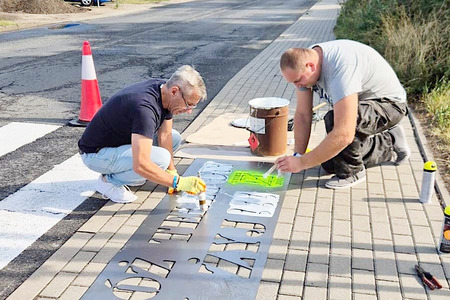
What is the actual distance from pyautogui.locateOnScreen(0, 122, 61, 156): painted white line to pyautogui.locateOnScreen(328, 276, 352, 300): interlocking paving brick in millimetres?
3646

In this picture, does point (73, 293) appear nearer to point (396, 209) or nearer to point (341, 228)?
point (341, 228)

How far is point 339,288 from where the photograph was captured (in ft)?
9.23

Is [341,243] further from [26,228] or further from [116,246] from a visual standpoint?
[26,228]

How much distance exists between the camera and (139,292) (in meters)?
2.80

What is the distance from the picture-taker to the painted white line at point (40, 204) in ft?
11.0

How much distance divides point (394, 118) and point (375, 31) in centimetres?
553

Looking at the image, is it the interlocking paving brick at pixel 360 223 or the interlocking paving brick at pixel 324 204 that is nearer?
the interlocking paving brick at pixel 360 223

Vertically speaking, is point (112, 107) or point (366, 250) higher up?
A: point (112, 107)

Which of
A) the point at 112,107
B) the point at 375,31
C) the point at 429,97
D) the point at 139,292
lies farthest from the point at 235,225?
the point at 375,31

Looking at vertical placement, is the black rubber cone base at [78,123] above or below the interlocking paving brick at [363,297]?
above

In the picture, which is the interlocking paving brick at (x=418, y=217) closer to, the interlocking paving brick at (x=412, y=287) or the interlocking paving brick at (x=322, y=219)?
the interlocking paving brick at (x=322, y=219)

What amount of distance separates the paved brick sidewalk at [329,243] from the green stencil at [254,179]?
0.14 meters

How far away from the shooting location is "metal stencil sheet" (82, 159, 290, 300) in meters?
2.81

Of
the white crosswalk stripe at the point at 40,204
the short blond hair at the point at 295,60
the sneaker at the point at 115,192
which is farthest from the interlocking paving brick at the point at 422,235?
the white crosswalk stripe at the point at 40,204
